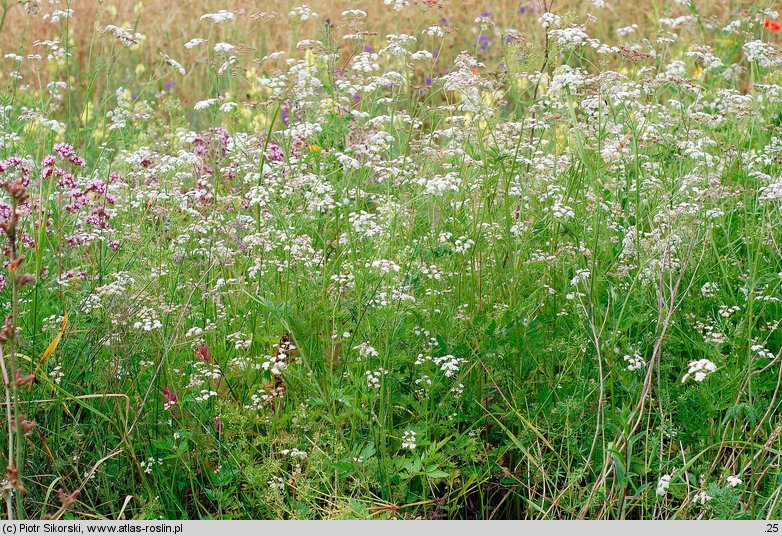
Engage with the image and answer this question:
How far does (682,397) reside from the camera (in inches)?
116

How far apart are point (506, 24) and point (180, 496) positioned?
22.6 feet

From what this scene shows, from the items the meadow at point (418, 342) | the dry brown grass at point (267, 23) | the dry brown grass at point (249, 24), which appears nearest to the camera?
the meadow at point (418, 342)

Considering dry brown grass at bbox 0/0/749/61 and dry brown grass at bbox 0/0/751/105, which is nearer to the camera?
dry brown grass at bbox 0/0/751/105

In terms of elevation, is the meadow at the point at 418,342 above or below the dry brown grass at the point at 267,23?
above

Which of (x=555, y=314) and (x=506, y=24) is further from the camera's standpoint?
(x=506, y=24)

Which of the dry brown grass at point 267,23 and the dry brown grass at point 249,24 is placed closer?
the dry brown grass at point 249,24

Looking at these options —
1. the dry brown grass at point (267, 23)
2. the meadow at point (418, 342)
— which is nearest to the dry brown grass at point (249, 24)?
the dry brown grass at point (267, 23)

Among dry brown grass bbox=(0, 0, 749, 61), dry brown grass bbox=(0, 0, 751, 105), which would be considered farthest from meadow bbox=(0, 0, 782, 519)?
dry brown grass bbox=(0, 0, 749, 61)

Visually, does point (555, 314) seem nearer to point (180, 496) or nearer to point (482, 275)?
point (482, 275)

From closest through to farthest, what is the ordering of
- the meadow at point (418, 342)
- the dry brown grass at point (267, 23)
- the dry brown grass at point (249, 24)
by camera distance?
the meadow at point (418, 342)
the dry brown grass at point (249, 24)
the dry brown grass at point (267, 23)

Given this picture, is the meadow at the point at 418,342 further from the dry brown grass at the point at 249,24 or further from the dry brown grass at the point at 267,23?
the dry brown grass at the point at 267,23

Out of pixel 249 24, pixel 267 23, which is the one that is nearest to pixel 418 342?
pixel 267 23

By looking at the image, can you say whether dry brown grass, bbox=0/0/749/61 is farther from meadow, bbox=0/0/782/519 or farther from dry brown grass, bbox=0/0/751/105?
meadow, bbox=0/0/782/519

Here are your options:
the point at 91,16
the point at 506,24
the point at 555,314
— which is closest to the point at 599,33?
the point at 506,24
